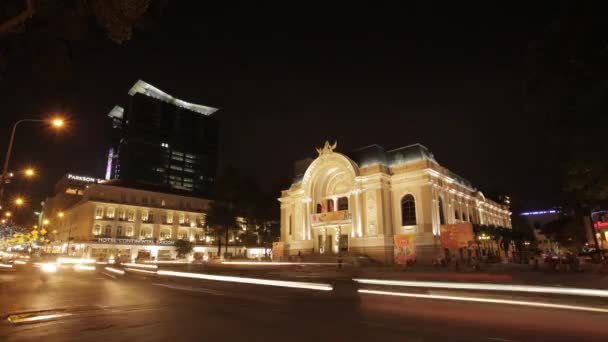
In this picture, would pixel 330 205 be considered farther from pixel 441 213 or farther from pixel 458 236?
pixel 458 236

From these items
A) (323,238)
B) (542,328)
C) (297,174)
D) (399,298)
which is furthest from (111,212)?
(542,328)

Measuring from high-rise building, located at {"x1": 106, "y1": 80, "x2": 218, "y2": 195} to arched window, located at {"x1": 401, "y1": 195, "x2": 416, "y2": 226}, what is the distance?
91.8m

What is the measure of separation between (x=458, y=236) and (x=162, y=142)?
12737cm

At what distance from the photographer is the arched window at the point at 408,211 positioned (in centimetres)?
4594

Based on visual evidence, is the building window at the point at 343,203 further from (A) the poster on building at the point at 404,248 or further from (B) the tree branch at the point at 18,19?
(B) the tree branch at the point at 18,19

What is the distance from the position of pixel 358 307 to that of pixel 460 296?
5.59 metres

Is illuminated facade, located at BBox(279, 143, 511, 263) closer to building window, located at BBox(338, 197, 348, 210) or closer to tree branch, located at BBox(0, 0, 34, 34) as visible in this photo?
building window, located at BBox(338, 197, 348, 210)

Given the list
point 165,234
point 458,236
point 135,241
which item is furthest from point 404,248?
point 165,234

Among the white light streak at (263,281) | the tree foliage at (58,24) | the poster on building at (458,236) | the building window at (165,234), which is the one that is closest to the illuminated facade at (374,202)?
the poster on building at (458,236)

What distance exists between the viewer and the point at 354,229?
4759 cm

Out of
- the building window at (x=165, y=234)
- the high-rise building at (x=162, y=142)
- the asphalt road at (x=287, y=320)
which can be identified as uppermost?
the high-rise building at (x=162, y=142)

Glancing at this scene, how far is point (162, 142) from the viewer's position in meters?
137

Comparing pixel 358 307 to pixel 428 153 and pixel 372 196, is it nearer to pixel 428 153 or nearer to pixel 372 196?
pixel 372 196

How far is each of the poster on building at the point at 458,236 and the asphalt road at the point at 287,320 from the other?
14684 mm
